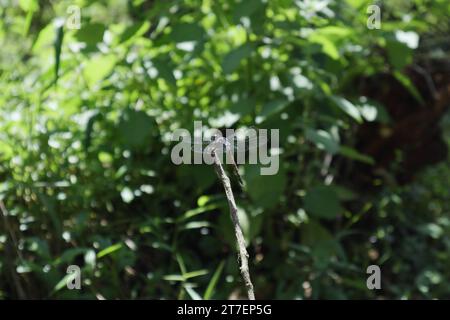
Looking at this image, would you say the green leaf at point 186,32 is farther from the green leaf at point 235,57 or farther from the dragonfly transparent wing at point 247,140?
the dragonfly transparent wing at point 247,140

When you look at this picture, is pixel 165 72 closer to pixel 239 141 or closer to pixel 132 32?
pixel 132 32

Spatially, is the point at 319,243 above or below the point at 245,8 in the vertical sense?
below

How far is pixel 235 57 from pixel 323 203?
1.97ft

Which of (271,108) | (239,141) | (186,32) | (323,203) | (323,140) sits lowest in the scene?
(323,203)

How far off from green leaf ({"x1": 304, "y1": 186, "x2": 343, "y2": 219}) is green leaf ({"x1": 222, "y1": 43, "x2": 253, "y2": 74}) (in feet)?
1.80

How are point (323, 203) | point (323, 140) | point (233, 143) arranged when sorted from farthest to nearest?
point (323, 203) < point (323, 140) < point (233, 143)

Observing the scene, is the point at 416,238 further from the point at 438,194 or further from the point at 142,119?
the point at 142,119

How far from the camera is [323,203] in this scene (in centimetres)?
204

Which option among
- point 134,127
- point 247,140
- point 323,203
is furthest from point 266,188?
point 134,127

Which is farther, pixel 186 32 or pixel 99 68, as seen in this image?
pixel 99 68

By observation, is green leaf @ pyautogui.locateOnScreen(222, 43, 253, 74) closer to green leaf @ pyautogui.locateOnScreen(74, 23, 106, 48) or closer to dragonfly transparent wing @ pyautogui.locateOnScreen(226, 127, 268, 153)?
dragonfly transparent wing @ pyautogui.locateOnScreen(226, 127, 268, 153)

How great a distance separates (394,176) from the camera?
263cm

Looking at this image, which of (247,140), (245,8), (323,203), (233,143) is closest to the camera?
(233,143)

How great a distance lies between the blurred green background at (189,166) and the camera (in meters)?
1.88
